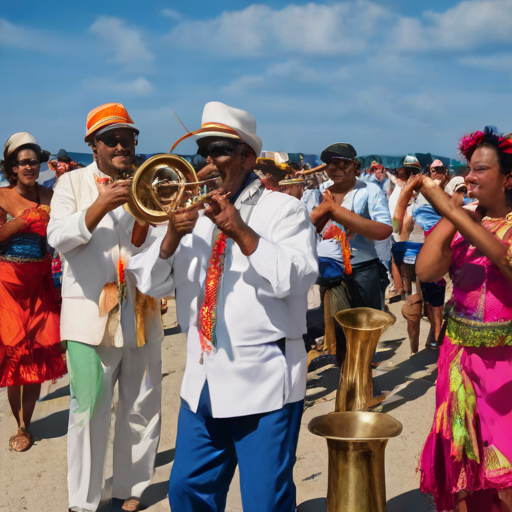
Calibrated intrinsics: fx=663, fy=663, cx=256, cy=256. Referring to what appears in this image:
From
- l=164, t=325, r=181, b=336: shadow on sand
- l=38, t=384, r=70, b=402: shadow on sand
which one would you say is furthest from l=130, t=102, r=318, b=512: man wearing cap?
l=164, t=325, r=181, b=336: shadow on sand

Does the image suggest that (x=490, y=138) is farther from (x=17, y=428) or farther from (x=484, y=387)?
(x=17, y=428)

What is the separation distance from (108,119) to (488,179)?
217 centimetres

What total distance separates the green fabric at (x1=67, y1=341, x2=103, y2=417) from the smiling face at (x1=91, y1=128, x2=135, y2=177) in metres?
1.06

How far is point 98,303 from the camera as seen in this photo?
3879 mm

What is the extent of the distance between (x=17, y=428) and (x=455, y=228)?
13.3 ft

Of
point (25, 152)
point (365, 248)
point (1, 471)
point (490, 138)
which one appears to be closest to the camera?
point (490, 138)

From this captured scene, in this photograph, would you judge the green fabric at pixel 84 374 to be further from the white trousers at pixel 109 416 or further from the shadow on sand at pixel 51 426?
the shadow on sand at pixel 51 426

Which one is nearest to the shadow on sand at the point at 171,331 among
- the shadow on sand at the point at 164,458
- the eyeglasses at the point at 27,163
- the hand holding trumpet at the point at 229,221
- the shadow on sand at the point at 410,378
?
the shadow on sand at the point at 410,378

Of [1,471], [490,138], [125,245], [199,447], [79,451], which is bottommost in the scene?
[1,471]

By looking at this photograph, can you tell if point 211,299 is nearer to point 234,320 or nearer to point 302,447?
point 234,320

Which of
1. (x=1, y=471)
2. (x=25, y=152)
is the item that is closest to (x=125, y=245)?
(x=25, y=152)

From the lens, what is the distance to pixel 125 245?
3957 millimetres

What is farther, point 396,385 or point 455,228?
point 396,385

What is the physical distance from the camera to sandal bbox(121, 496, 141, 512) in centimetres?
418
